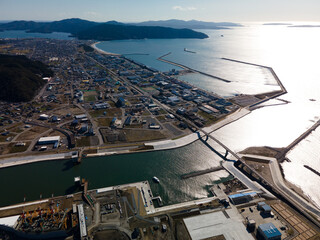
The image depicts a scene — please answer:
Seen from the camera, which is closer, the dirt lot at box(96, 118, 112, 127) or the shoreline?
the shoreline

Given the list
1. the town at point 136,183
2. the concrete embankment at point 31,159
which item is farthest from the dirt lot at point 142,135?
the concrete embankment at point 31,159

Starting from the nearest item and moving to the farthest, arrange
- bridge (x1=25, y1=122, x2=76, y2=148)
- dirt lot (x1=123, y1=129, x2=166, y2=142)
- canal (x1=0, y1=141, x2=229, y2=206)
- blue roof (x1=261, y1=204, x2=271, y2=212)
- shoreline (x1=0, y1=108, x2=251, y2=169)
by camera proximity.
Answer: blue roof (x1=261, y1=204, x2=271, y2=212) < canal (x1=0, y1=141, x2=229, y2=206) < shoreline (x1=0, y1=108, x2=251, y2=169) < bridge (x1=25, y1=122, x2=76, y2=148) < dirt lot (x1=123, y1=129, x2=166, y2=142)

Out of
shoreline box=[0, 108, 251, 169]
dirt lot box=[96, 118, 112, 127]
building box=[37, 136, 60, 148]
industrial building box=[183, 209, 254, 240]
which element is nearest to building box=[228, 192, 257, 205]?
industrial building box=[183, 209, 254, 240]

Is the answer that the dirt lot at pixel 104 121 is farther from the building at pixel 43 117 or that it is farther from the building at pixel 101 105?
the building at pixel 43 117

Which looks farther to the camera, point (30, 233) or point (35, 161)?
point (35, 161)

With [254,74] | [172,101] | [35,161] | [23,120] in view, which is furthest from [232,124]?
[254,74]

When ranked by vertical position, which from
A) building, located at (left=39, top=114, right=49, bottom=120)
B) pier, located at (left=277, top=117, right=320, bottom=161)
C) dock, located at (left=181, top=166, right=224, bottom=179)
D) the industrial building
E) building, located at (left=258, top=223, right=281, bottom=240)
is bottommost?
the industrial building

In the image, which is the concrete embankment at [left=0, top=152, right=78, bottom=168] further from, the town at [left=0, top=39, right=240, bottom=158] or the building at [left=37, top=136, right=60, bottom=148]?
the building at [left=37, top=136, right=60, bottom=148]

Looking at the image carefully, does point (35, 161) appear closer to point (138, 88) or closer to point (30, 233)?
point (30, 233)
